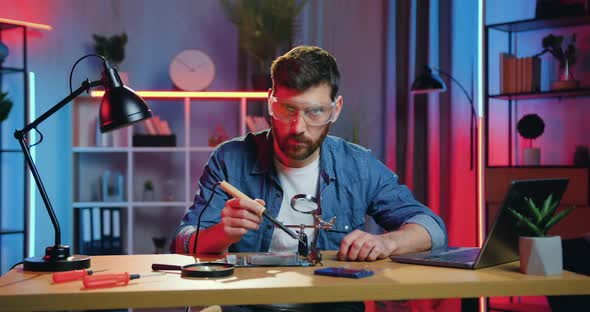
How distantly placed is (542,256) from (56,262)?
113 cm

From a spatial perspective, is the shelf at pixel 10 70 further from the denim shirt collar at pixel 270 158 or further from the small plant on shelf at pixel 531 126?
the small plant on shelf at pixel 531 126

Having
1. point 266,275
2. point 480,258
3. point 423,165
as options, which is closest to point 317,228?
point 266,275

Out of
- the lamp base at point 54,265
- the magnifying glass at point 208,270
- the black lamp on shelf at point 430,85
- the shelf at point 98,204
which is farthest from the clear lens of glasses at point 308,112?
the shelf at point 98,204

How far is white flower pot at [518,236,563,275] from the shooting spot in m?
1.57

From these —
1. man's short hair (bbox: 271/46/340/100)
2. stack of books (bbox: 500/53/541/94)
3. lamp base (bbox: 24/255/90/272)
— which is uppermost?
stack of books (bbox: 500/53/541/94)

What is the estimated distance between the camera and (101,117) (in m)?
1.81

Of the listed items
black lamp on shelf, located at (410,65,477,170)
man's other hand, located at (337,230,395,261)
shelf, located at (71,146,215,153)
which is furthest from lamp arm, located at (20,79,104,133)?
shelf, located at (71,146,215,153)

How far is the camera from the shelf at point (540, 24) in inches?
156

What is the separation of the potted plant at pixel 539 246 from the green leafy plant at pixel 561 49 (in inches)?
107

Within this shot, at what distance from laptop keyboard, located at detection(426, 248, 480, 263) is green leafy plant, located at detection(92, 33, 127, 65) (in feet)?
11.1

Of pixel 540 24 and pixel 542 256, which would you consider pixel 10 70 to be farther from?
pixel 542 256

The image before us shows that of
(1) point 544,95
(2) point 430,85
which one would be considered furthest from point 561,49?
(2) point 430,85

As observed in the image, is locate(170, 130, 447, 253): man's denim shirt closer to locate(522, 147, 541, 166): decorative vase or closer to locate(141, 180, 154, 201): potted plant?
locate(522, 147, 541, 166): decorative vase

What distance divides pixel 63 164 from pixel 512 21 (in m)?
3.11
